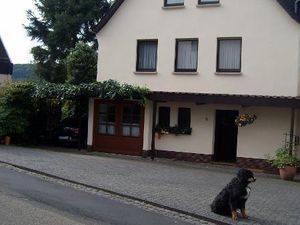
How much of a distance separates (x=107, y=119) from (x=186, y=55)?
186 inches

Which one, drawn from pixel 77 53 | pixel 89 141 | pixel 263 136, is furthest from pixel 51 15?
pixel 263 136

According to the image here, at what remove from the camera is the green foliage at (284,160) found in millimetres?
19344

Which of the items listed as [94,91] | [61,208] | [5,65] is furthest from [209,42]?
[5,65]

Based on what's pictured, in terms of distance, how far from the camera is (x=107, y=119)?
83.0ft

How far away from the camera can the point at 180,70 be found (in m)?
23.6

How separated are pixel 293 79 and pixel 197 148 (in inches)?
193

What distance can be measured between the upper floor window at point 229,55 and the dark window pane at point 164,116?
9.93ft

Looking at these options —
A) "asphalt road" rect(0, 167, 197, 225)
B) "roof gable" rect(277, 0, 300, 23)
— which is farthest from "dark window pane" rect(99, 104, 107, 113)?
"asphalt road" rect(0, 167, 197, 225)

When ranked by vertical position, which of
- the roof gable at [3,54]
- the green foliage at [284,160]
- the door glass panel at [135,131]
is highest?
the roof gable at [3,54]

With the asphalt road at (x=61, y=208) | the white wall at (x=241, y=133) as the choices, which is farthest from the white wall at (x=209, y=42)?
the asphalt road at (x=61, y=208)

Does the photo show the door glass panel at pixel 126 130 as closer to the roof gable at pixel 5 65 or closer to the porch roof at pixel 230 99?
the porch roof at pixel 230 99

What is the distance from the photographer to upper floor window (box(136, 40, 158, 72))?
24.3m

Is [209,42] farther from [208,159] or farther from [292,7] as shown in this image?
[208,159]

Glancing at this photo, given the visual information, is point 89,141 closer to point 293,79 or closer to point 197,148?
point 197,148
